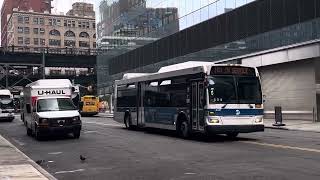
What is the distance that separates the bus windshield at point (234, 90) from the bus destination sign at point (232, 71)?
15cm

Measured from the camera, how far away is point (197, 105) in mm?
21281

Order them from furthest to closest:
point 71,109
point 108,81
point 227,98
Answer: point 108,81 → point 71,109 → point 227,98

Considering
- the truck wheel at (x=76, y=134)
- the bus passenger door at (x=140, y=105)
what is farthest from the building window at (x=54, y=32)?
the truck wheel at (x=76, y=134)

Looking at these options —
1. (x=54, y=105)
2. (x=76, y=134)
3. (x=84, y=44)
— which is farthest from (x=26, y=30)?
(x=76, y=134)

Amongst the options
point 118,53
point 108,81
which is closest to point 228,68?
point 118,53

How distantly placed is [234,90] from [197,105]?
1514mm

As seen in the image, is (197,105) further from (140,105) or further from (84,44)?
(84,44)

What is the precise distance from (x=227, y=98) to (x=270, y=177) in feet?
30.6

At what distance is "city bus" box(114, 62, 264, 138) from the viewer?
67.4ft

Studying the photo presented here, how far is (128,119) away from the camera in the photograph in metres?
30.8

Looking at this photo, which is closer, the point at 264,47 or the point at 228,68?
the point at 228,68

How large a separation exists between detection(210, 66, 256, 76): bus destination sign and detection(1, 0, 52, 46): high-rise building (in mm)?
141270

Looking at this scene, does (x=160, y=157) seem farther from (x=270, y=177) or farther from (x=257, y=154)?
(x=270, y=177)

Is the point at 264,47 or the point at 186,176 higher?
the point at 264,47
